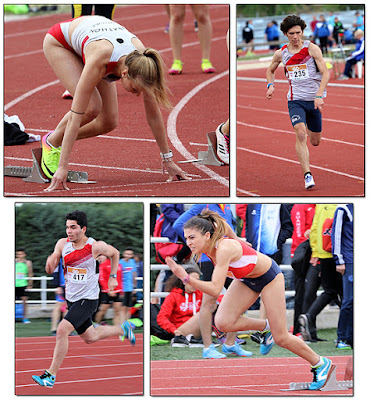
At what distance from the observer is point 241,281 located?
5664mm

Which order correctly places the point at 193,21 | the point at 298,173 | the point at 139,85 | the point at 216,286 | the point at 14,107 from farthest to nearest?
the point at 193,21 < the point at 14,107 < the point at 298,173 < the point at 139,85 < the point at 216,286

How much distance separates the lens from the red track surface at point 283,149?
6148 millimetres

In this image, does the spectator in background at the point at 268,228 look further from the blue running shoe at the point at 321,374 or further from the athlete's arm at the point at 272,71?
the athlete's arm at the point at 272,71

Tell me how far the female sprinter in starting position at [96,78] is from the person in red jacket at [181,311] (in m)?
0.83

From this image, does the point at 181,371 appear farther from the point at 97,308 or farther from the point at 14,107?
the point at 14,107

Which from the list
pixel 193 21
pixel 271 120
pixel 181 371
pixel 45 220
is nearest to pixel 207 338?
pixel 181 371

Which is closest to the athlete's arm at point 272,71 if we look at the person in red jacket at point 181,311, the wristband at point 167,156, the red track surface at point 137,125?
the red track surface at point 137,125

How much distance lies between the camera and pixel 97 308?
5.98 meters

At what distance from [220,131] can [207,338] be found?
1.57m

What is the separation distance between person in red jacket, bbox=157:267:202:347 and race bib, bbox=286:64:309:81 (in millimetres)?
1762

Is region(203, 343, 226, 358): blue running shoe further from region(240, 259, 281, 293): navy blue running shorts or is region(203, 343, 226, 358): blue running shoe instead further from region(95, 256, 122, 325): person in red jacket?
region(240, 259, 281, 293): navy blue running shorts

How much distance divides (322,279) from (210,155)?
51.5 inches

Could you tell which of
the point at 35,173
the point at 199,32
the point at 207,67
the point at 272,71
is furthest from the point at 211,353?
the point at 207,67

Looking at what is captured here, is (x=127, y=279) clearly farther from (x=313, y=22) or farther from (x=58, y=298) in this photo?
(x=313, y=22)
